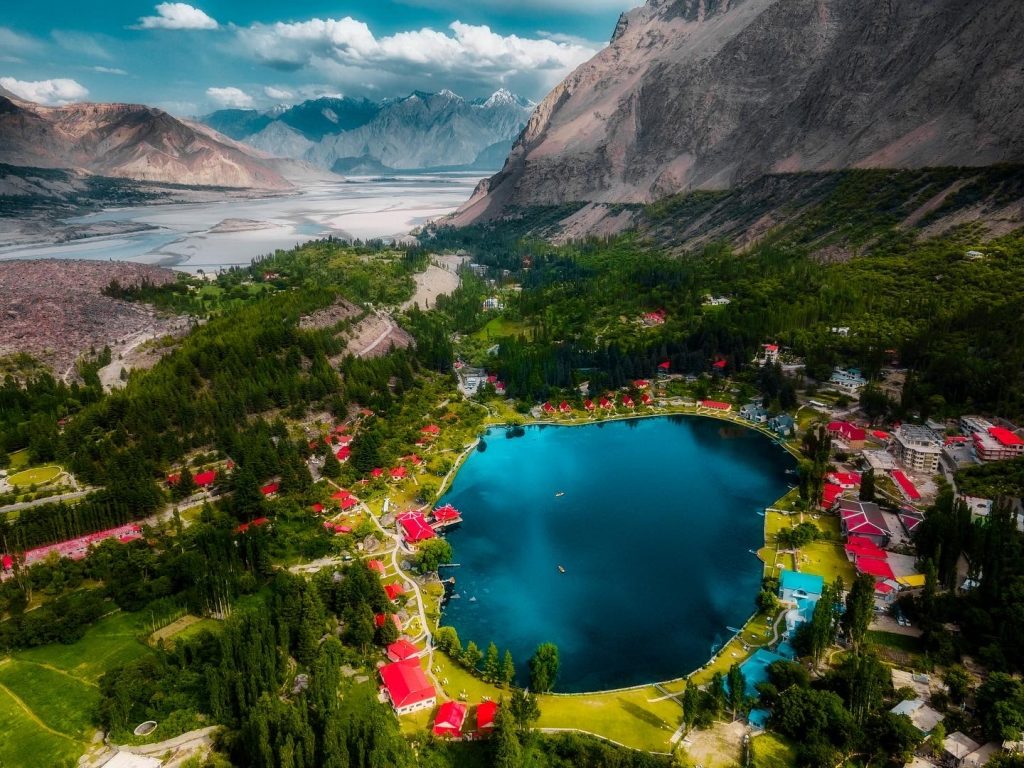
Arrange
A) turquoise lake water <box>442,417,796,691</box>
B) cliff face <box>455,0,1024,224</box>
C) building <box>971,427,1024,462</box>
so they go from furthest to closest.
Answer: cliff face <box>455,0,1024,224</box>, building <box>971,427,1024,462</box>, turquoise lake water <box>442,417,796,691</box>

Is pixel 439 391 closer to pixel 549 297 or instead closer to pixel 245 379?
pixel 245 379

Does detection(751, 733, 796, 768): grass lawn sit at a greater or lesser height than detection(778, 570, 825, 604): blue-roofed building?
lesser

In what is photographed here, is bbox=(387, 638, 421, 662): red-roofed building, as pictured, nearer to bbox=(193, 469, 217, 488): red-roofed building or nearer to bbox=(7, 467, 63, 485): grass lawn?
bbox=(193, 469, 217, 488): red-roofed building

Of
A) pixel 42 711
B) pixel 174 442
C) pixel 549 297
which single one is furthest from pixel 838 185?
pixel 42 711

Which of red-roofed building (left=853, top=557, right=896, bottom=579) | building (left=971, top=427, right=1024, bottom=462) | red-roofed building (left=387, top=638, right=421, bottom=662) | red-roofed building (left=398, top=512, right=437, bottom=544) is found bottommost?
red-roofed building (left=387, top=638, right=421, bottom=662)

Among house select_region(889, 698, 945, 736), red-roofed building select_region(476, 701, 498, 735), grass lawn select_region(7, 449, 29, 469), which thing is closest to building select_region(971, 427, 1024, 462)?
house select_region(889, 698, 945, 736)

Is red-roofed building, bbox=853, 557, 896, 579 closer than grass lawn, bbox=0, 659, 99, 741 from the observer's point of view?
No

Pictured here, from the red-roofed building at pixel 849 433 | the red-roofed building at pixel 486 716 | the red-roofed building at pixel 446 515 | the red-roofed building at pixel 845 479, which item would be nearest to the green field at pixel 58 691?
the red-roofed building at pixel 486 716

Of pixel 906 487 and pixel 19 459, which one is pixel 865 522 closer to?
pixel 906 487
